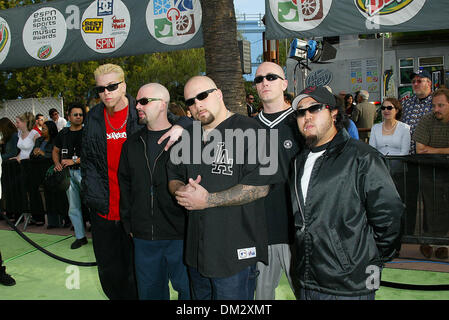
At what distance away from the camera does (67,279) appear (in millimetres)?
5660

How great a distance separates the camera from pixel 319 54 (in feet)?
39.6

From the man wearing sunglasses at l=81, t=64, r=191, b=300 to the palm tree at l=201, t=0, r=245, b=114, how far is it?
2688 mm

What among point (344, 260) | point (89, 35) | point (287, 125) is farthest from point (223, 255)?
point (89, 35)

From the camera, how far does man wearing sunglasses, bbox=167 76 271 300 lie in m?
2.80

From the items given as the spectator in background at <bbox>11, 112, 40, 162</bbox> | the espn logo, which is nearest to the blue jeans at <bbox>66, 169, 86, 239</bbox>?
the spectator in background at <bbox>11, 112, 40, 162</bbox>

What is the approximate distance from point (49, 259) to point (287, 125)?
4862 millimetres

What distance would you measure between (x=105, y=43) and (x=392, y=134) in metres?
6.08

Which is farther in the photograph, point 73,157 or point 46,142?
point 46,142

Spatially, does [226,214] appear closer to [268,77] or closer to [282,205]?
[282,205]

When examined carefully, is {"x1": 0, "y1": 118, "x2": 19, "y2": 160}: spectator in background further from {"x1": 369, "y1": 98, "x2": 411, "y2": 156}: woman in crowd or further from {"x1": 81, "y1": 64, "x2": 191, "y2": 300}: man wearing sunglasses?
{"x1": 369, "y1": 98, "x2": 411, "y2": 156}: woman in crowd

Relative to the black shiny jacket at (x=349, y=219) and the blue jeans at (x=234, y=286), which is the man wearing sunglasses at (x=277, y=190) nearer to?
the blue jeans at (x=234, y=286)

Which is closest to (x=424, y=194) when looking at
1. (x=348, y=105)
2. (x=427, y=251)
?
(x=427, y=251)

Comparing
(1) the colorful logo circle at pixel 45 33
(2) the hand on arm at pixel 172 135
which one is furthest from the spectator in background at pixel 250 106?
(2) the hand on arm at pixel 172 135
